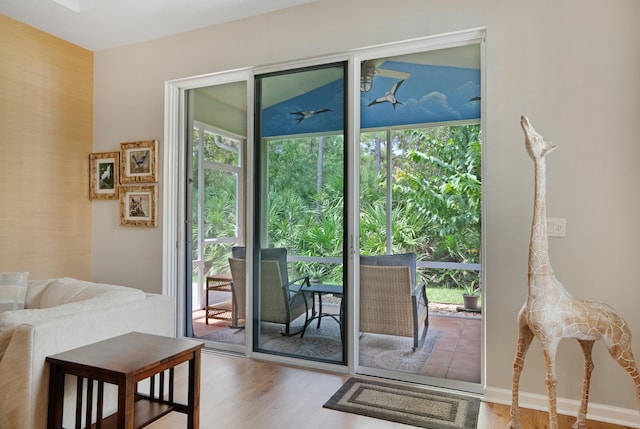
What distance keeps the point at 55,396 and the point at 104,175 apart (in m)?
2.73

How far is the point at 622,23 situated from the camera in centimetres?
242

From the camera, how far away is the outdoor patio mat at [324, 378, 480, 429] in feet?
7.88

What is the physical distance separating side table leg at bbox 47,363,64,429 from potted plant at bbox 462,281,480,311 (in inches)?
104

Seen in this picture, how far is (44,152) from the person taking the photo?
12.4ft

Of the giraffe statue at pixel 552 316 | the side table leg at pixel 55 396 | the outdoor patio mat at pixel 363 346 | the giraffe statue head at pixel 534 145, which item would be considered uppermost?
the giraffe statue head at pixel 534 145

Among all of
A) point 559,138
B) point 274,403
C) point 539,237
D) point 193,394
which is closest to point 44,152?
point 193,394

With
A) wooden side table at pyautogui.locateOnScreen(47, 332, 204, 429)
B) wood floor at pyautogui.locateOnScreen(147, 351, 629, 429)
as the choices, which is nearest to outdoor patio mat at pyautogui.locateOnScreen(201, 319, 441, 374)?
wood floor at pyautogui.locateOnScreen(147, 351, 629, 429)

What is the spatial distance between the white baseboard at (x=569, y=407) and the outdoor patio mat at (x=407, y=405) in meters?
0.13

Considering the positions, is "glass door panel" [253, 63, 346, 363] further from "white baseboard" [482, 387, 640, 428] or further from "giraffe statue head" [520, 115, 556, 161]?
"giraffe statue head" [520, 115, 556, 161]

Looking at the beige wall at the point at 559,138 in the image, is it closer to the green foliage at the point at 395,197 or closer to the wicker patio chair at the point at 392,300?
the green foliage at the point at 395,197

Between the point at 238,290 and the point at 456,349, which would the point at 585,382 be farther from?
the point at 238,290

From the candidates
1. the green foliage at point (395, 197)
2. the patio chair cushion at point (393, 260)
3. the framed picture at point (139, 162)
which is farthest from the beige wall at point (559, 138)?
the framed picture at point (139, 162)

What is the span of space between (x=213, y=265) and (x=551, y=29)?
320cm

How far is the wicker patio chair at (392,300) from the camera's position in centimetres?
310
